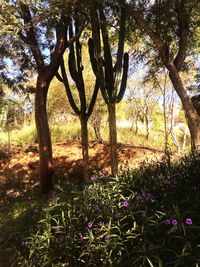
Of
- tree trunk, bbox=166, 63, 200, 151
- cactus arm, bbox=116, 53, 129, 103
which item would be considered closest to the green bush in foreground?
tree trunk, bbox=166, 63, 200, 151

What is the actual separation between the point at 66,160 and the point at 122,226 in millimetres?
7325

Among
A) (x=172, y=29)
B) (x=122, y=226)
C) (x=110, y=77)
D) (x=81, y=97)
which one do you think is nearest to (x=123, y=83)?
(x=110, y=77)

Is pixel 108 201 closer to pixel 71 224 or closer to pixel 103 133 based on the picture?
pixel 71 224

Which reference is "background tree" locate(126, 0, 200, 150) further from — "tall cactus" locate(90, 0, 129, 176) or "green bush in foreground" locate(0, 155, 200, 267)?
"green bush in foreground" locate(0, 155, 200, 267)

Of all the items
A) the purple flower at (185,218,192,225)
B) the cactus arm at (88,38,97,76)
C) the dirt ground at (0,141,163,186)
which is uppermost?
the cactus arm at (88,38,97,76)

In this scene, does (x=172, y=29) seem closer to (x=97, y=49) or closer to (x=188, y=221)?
(x=97, y=49)

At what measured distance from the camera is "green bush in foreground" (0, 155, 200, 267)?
3090mm

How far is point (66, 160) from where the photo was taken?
421 inches

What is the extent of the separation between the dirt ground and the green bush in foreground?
213 inches

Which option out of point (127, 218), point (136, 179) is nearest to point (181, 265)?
point (127, 218)

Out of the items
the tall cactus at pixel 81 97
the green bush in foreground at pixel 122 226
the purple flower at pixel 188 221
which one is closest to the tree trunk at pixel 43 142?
the tall cactus at pixel 81 97

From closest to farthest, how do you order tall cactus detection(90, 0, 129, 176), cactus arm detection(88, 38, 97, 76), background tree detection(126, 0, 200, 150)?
1. tall cactus detection(90, 0, 129, 176)
2. background tree detection(126, 0, 200, 150)
3. cactus arm detection(88, 38, 97, 76)

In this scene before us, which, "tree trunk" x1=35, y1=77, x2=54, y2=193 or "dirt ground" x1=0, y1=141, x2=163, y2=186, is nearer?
"tree trunk" x1=35, y1=77, x2=54, y2=193

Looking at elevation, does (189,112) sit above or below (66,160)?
above
